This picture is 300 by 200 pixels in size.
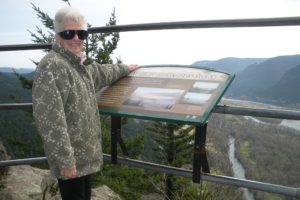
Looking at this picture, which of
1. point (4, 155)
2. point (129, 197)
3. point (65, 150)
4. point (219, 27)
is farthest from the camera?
point (129, 197)

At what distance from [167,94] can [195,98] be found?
209 millimetres

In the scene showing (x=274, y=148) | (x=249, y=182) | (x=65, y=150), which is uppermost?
(x=65, y=150)

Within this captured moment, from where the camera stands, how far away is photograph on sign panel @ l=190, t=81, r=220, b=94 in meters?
2.12

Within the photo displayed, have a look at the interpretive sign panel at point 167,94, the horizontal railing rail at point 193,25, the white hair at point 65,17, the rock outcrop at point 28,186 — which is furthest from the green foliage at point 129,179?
the white hair at point 65,17

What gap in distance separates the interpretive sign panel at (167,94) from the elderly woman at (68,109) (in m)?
0.21

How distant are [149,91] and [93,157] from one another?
0.53m

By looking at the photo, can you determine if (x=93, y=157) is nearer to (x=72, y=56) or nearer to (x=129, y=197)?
(x=72, y=56)

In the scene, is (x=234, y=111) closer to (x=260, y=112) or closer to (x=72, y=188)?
(x=260, y=112)

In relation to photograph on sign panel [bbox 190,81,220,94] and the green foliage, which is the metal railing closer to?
photograph on sign panel [bbox 190,81,220,94]

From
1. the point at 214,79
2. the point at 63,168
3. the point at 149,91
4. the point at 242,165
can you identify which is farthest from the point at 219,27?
the point at 242,165

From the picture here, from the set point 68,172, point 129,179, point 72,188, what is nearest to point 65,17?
point 68,172

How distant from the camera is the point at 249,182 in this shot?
2033mm

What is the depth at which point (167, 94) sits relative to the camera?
226cm

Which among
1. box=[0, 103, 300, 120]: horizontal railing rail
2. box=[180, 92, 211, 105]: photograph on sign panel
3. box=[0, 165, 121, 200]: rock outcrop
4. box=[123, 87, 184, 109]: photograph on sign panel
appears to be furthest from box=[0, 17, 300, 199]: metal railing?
box=[0, 165, 121, 200]: rock outcrop
